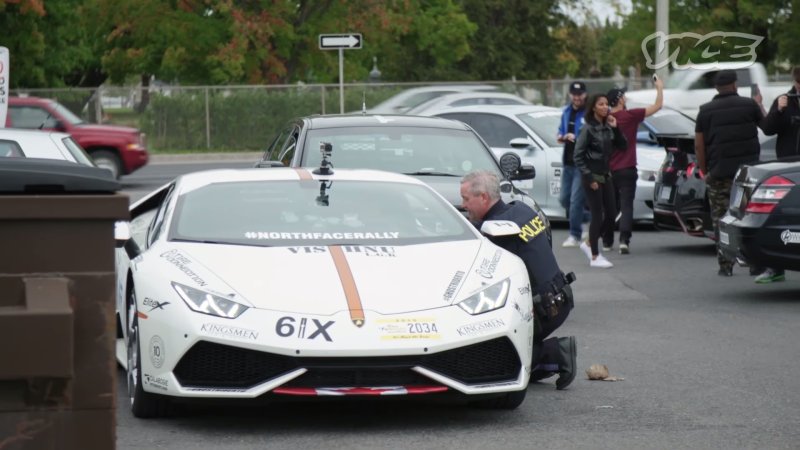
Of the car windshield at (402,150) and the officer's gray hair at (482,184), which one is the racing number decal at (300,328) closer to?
the officer's gray hair at (482,184)

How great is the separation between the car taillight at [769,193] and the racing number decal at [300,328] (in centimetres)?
Answer: 612

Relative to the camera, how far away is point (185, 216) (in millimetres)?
8492

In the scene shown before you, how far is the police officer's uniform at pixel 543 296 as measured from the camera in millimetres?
8641

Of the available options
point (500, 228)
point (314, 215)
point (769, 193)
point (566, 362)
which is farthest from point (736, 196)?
point (314, 215)

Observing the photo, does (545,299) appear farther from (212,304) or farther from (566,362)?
(212,304)

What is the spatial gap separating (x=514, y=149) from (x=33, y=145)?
21.3ft

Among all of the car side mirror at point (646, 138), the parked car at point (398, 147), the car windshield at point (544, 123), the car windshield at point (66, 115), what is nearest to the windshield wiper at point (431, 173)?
the parked car at point (398, 147)

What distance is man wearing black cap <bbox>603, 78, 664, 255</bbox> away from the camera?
647 inches

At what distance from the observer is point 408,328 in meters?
7.34

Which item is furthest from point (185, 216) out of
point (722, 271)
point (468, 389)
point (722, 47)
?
point (722, 47)

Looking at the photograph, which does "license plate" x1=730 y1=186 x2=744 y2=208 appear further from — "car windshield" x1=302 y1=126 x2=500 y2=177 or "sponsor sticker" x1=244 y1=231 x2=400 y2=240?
"sponsor sticker" x1=244 y1=231 x2=400 y2=240

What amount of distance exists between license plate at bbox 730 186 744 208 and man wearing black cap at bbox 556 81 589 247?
11.9ft

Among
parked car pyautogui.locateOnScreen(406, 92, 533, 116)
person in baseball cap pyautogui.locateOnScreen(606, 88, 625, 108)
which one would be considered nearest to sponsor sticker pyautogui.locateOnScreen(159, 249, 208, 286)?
person in baseball cap pyautogui.locateOnScreen(606, 88, 625, 108)

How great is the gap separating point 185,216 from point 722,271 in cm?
754
